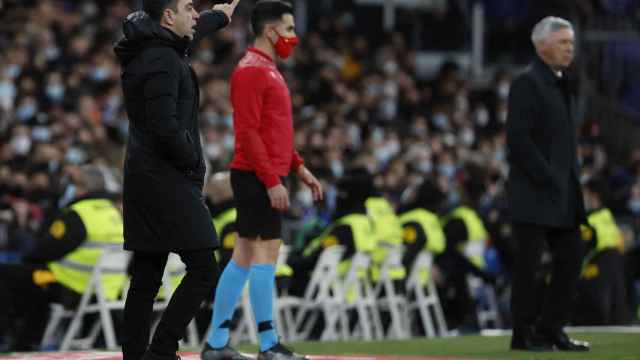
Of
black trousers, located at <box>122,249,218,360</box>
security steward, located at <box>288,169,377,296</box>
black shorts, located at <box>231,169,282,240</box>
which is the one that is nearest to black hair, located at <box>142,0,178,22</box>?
black trousers, located at <box>122,249,218,360</box>

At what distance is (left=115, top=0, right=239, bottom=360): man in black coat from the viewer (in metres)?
8.62

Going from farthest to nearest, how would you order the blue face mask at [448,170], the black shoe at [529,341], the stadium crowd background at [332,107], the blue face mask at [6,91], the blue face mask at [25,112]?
the blue face mask at [448,170] → the blue face mask at [6,91] → the blue face mask at [25,112] → the stadium crowd background at [332,107] → the black shoe at [529,341]

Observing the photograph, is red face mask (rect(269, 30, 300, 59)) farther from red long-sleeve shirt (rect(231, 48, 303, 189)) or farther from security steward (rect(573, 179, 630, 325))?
security steward (rect(573, 179, 630, 325))

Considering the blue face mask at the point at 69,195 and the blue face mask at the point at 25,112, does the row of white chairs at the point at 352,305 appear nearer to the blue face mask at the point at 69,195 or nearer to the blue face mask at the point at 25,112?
the blue face mask at the point at 69,195

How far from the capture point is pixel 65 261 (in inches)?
539

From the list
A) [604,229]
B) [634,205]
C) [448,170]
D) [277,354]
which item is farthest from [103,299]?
[634,205]

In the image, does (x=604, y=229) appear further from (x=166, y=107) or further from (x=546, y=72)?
Answer: (x=166, y=107)

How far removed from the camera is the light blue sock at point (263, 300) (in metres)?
9.98

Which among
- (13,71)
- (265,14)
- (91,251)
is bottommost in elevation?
(91,251)

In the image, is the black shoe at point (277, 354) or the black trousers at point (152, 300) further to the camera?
the black shoe at point (277, 354)

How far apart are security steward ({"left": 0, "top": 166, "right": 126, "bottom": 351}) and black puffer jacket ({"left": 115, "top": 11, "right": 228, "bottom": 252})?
4824mm

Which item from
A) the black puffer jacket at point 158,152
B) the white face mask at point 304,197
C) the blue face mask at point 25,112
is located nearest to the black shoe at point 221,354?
the black puffer jacket at point 158,152

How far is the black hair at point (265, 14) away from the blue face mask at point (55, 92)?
38.1 ft

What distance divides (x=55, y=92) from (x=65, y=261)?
8.35 metres
